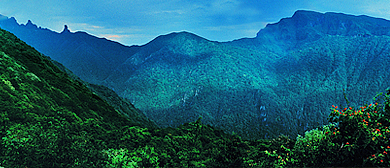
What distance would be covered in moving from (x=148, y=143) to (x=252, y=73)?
35001 mm

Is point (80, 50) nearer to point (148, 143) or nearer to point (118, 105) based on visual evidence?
point (118, 105)

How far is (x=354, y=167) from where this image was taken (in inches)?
165

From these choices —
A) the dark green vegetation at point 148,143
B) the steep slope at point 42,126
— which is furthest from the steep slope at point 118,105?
the dark green vegetation at point 148,143

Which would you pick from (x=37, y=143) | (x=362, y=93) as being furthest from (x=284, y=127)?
(x=37, y=143)

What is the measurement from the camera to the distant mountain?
105 ft

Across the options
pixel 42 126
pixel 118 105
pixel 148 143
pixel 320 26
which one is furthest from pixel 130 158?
pixel 320 26

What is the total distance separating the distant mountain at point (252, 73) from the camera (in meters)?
31.9

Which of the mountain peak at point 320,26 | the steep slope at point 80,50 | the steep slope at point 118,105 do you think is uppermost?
the mountain peak at point 320,26

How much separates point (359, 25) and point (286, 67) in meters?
24.0

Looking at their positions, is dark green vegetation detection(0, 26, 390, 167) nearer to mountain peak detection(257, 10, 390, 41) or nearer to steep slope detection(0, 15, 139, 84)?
steep slope detection(0, 15, 139, 84)

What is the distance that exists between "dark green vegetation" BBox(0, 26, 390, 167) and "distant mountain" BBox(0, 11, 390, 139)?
22546 mm

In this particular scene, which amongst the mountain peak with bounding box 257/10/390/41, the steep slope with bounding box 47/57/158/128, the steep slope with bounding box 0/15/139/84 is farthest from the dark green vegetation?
the mountain peak with bounding box 257/10/390/41

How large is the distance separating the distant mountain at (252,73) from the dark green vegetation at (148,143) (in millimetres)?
22546

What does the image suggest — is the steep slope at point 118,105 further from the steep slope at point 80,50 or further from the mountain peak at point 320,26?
the mountain peak at point 320,26
